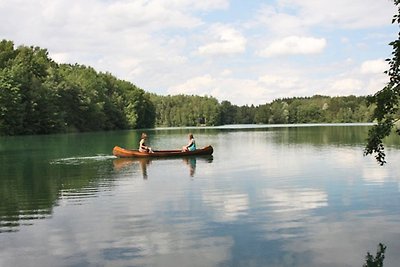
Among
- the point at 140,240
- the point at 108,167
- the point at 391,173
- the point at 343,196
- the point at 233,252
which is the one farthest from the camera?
the point at 108,167

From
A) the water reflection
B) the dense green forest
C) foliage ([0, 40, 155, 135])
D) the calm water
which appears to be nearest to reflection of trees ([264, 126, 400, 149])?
the dense green forest

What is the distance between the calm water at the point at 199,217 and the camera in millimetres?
10797

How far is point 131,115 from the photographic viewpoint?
123 metres

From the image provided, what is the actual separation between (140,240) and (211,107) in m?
178

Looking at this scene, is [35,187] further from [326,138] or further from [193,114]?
[193,114]

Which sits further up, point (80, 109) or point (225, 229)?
point (80, 109)

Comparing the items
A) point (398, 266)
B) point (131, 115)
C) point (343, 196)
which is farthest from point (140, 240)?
point (131, 115)

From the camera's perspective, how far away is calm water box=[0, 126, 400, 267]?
35.4ft

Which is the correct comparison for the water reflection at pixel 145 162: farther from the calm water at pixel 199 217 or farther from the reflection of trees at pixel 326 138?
the reflection of trees at pixel 326 138

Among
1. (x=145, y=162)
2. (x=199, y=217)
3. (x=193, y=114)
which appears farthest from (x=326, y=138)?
(x=193, y=114)

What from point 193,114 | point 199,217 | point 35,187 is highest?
point 193,114

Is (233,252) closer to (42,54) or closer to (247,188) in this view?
(247,188)

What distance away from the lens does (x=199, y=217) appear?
14594 millimetres

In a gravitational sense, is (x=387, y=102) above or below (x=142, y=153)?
above
